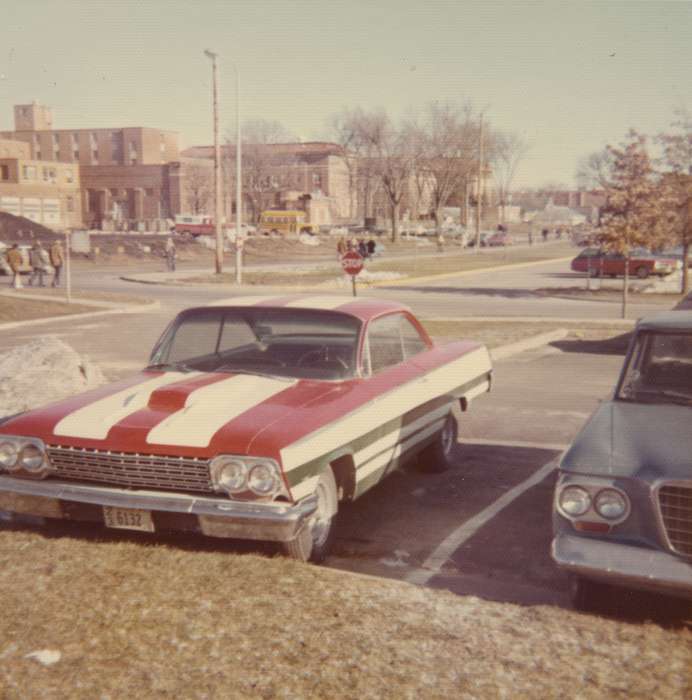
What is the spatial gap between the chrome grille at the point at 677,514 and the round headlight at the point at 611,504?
→ 177 mm

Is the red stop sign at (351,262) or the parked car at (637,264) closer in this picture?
the red stop sign at (351,262)

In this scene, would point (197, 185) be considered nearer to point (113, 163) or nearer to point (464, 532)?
point (113, 163)

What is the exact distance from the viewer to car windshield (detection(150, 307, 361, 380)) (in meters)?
6.39

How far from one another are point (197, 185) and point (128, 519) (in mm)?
104234

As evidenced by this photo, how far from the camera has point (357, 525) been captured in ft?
21.2

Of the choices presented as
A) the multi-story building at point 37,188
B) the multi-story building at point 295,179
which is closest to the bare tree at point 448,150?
the multi-story building at point 295,179

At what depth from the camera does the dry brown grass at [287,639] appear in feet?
12.2

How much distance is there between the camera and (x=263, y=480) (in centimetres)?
496

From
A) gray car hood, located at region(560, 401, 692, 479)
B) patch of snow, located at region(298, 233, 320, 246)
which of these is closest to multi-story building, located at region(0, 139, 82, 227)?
patch of snow, located at region(298, 233, 320, 246)

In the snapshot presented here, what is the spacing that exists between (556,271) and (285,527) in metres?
43.5

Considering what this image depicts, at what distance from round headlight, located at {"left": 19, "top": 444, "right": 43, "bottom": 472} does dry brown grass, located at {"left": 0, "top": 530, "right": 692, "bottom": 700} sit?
0.58 meters

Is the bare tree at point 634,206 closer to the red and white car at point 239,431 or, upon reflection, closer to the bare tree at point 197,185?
the red and white car at point 239,431

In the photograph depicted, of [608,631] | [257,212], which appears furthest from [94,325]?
[257,212]

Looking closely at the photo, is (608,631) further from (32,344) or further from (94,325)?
(94,325)
